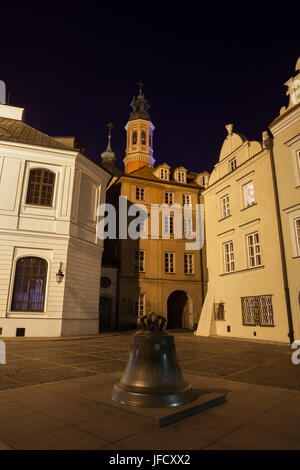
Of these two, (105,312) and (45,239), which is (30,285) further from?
(105,312)

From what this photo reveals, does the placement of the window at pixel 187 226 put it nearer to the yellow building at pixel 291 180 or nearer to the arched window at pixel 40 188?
the yellow building at pixel 291 180

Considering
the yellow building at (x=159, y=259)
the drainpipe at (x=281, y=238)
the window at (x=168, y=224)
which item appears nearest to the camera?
the drainpipe at (x=281, y=238)

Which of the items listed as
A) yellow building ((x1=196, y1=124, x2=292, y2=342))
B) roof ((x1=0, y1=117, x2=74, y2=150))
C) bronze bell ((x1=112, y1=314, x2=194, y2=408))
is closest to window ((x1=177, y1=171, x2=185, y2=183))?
yellow building ((x1=196, y1=124, x2=292, y2=342))

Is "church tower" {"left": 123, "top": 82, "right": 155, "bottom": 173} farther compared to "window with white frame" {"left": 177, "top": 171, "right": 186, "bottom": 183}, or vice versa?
"church tower" {"left": 123, "top": 82, "right": 155, "bottom": 173}

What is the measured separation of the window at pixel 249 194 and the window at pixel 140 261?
12920mm

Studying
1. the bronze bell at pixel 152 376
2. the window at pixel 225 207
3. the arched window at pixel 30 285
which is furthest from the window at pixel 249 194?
the bronze bell at pixel 152 376

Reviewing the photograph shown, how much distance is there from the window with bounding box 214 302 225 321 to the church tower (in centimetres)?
3275

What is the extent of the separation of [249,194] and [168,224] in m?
12.9

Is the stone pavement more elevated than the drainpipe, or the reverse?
the drainpipe

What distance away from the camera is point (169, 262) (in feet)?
97.1

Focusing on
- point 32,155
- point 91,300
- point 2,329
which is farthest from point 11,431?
point 32,155

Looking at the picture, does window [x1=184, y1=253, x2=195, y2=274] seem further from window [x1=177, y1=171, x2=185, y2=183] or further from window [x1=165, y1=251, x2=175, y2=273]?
window [x1=177, y1=171, x2=185, y2=183]

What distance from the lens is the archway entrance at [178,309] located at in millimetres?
30359

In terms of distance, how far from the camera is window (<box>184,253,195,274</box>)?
1187 inches
